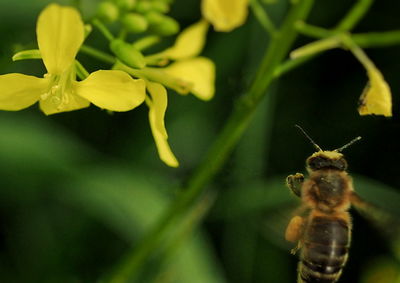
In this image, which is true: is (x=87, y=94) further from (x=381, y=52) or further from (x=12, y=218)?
(x=381, y=52)

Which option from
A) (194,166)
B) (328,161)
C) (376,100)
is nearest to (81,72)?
(328,161)

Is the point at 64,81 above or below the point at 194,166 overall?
below

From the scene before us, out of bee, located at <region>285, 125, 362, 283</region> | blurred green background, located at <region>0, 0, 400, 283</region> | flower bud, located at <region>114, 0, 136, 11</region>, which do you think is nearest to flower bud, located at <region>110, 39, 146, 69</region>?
flower bud, located at <region>114, 0, 136, 11</region>

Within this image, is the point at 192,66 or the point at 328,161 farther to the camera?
the point at 192,66

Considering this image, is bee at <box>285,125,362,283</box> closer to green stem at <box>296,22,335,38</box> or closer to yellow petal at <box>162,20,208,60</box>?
green stem at <box>296,22,335,38</box>

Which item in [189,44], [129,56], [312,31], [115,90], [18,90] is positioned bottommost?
[18,90]

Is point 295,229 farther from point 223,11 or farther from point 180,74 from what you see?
point 223,11

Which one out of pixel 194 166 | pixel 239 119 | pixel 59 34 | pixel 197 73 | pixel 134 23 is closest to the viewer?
pixel 59 34

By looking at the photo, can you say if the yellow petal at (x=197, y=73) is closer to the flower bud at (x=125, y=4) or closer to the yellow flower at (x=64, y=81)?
→ the flower bud at (x=125, y=4)
